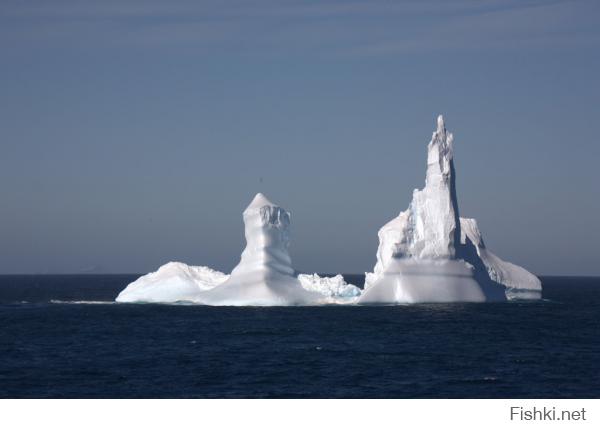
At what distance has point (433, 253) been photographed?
60.6 meters

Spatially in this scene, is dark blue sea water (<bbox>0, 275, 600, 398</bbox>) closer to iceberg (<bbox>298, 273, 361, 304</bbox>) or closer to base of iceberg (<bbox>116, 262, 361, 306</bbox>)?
base of iceberg (<bbox>116, 262, 361, 306</bbox>)

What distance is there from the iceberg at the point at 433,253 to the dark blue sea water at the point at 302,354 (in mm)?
1313

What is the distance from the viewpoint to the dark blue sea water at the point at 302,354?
31.5m

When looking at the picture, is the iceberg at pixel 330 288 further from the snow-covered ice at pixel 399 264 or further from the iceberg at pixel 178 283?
the iceberg at pixel 178 283

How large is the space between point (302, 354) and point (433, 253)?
22.5 meters

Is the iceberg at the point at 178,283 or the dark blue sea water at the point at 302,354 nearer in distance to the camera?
the dark blue sea water at the point at 302,354

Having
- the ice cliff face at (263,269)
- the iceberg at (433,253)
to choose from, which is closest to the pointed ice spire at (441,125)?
the iceberg at (433,253)

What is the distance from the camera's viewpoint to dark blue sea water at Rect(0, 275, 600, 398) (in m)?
31.5

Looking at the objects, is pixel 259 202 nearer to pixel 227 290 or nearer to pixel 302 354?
pixel 227 290

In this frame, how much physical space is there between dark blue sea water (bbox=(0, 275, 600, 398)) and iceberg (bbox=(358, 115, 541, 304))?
1313mm

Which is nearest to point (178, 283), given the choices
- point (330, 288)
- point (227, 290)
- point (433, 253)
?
point (227, 290)

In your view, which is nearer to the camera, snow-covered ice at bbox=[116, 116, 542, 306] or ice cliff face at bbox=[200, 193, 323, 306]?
snow-covered ice at bbox=[116, 116, 542, 306]

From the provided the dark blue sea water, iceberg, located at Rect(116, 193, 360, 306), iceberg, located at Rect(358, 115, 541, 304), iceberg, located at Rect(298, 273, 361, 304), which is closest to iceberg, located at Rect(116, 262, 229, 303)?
iceberg, located at Rect(116, 193, 360, 306)

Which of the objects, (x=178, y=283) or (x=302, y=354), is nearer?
(x=302, y=354)
